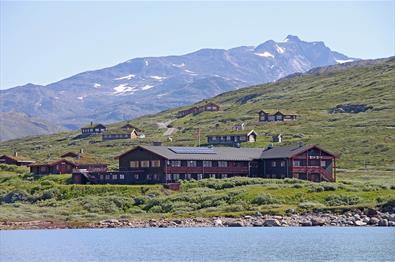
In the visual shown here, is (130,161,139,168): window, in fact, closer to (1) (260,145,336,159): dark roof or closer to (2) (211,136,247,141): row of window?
(1) (260,145,336,159): dark roof

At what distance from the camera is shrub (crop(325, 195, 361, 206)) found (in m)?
96.1

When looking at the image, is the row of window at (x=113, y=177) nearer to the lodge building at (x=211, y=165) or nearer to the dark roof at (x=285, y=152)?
the lodge building at (x=211, y=165)

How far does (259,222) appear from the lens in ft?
287

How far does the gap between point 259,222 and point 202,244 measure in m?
20.7

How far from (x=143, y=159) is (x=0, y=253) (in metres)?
58.1

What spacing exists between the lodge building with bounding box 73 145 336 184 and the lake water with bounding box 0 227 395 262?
32849 millimetres

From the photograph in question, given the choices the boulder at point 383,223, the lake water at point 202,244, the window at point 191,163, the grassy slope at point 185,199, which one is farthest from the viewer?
the window at point 191,163

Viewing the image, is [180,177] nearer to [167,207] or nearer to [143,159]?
[143,159]

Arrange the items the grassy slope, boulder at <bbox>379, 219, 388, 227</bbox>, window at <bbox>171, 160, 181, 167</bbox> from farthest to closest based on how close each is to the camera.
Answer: window at <bbox>171, 160, 181, 167</bbox> → the grassy slope → boulder at <bbox>379, 219, 388, 227</bbox>

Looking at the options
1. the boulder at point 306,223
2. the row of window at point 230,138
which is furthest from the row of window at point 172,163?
the row of window at point 230,138

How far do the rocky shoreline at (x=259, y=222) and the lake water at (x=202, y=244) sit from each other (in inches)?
156

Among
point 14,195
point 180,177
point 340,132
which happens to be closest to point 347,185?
point 180,177

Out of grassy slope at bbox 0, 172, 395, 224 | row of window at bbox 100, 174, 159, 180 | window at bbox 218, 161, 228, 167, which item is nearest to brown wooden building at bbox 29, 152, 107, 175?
row of window at bbox 100, 174, 159, 180

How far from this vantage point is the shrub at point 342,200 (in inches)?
3782
